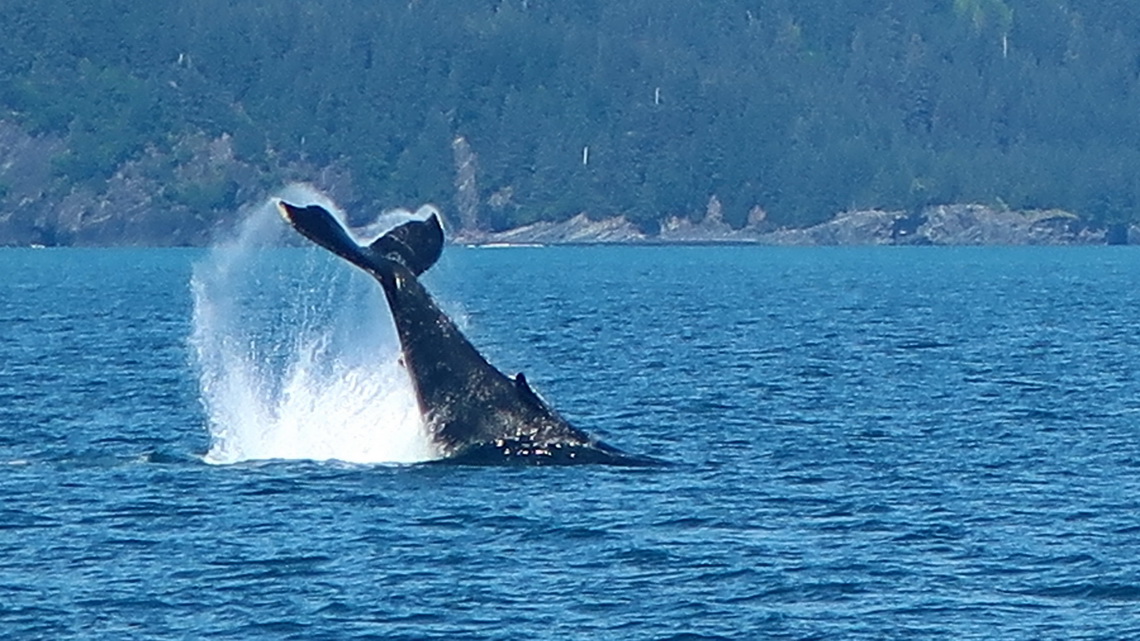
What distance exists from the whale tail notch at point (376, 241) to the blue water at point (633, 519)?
9.90 feet

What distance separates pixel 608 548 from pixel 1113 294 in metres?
94.0

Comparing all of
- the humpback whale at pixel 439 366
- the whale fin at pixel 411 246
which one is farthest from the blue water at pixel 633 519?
the whale fin at pixel 411 246

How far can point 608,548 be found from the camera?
94.8 feet

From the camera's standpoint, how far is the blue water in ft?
83.4

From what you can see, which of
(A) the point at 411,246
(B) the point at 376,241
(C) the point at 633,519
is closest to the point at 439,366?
(A) the point at 411,246

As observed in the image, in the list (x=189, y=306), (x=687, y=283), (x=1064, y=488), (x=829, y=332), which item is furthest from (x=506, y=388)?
(x=687, y=283)

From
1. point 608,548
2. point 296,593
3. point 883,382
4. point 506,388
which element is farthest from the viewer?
point 883,382

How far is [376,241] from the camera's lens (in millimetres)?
32875

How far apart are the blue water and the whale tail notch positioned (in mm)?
3018

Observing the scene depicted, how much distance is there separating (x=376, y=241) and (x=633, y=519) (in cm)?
539

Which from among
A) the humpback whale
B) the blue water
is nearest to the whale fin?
the humpback whale

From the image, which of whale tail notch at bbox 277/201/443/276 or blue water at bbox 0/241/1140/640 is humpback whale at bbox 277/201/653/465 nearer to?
whale tail notch at bbox 277/201/443/276

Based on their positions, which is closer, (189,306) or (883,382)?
(883,382)

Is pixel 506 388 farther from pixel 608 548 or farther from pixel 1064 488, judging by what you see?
pixel 1064 488
